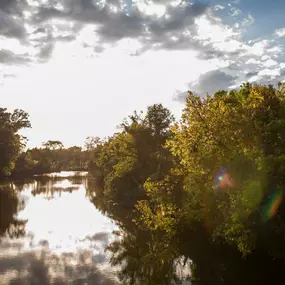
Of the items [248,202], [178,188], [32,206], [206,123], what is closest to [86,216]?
[32,206]

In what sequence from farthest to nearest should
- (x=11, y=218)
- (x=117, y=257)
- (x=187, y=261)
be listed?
(x=11, y=218)
(x=117, y=257)
(x=187, y=261)

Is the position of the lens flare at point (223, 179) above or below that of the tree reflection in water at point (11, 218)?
above

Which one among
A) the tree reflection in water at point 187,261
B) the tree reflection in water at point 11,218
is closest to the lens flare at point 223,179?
the tree reflection in water at point 187,261

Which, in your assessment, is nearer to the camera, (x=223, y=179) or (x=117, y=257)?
(x=223, y=179)

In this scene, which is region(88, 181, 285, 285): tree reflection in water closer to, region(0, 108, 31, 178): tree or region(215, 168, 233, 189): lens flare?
region(215, 168, 233, 189): lens flare

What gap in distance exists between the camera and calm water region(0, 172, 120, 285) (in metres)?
25.1

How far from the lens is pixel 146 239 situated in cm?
3569

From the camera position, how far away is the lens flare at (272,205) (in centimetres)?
2464

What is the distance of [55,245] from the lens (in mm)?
34375

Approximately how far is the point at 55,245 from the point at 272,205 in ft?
68.4

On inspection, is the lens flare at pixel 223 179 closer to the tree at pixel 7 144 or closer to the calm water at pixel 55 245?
the calm water at pixel 55 245

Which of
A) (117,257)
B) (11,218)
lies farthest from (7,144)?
(117,257)

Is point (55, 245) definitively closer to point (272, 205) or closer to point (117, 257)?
point (117, 257)

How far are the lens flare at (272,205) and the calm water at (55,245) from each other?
11.5m
